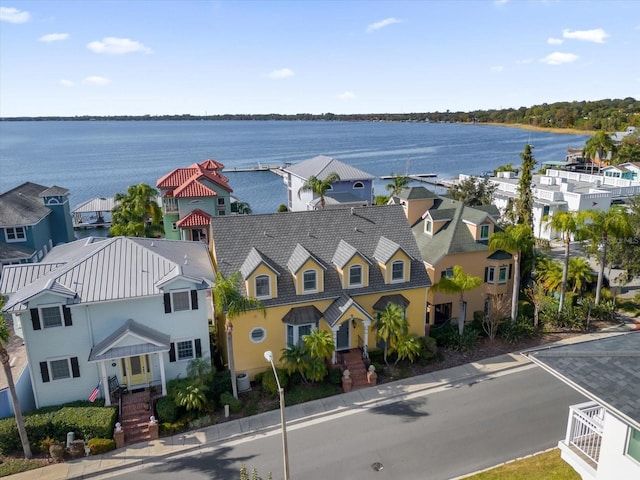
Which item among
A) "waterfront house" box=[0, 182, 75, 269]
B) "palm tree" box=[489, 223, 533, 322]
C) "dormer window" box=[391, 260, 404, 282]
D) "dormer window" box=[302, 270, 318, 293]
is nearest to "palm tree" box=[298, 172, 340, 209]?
"palm tree" box=[489, 223, 533, 322]

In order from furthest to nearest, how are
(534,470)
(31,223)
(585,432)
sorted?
(31,223) → (534,470) → (585,432)

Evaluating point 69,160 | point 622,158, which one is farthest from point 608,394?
point 69,160

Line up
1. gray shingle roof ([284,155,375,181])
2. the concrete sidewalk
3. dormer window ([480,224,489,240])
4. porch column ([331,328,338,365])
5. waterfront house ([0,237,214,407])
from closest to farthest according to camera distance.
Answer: the concrete sidewalk → waterfront house ([0,237,214,407]) → porch column ([331,328,338,365]) → dormer window ([480,224,489,240]) → gray shingle roof ([284,155,375,181])

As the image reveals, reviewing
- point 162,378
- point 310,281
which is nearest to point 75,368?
point 162,378

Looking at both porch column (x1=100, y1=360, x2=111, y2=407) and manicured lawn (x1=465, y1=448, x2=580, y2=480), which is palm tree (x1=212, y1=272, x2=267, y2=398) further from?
manicured lawn (x1=465, y1=448, x2=580, y2=480)

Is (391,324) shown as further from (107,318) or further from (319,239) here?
(107,318)

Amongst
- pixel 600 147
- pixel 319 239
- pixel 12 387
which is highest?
pixel 600 147
